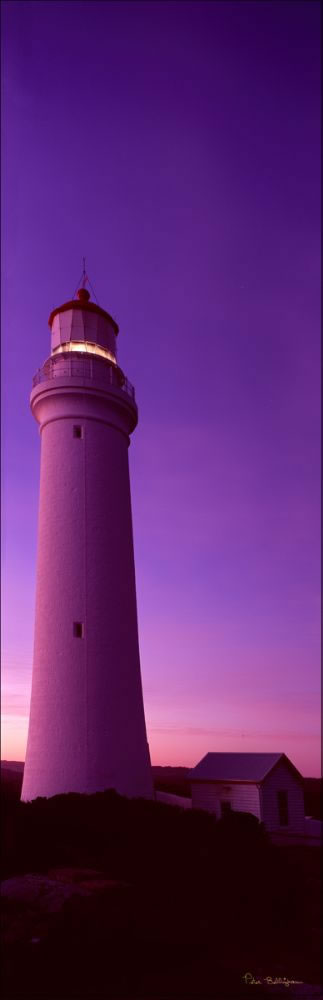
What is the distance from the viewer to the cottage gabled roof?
2628cm

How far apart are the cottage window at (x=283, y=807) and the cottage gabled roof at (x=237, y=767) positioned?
1.07 metres

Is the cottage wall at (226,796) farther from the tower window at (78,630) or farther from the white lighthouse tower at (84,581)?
the tower window at (78,630)

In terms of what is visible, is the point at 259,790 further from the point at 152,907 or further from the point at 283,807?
the point at 152,907

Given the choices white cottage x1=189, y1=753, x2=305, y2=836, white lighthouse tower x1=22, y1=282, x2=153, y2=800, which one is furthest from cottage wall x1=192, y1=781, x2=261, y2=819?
white lighthouse tower x1=22, y1=282, x2=153, y2=800

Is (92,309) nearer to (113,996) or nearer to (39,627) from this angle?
(39,627)

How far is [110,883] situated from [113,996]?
9.80 ft

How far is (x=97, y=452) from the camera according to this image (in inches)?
826

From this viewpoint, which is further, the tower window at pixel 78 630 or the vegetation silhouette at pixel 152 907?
the tower window at pixel 78 630

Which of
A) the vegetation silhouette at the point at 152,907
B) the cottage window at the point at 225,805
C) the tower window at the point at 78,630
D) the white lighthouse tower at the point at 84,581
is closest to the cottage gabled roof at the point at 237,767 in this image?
the cottage window at the point at 225,805

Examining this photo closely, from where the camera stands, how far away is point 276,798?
26.2m

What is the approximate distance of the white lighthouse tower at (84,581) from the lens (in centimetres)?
1823

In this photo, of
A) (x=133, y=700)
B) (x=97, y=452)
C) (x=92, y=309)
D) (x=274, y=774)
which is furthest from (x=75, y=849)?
(x=92, y=309)

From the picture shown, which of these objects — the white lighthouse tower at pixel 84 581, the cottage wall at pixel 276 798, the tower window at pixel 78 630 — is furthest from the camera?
the cottage wall at pixel 276 798

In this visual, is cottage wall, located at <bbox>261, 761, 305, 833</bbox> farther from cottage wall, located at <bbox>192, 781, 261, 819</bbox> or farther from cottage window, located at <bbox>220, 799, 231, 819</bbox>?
cottage window, located at <bbox>220, 799, 231, 819</bbox>
